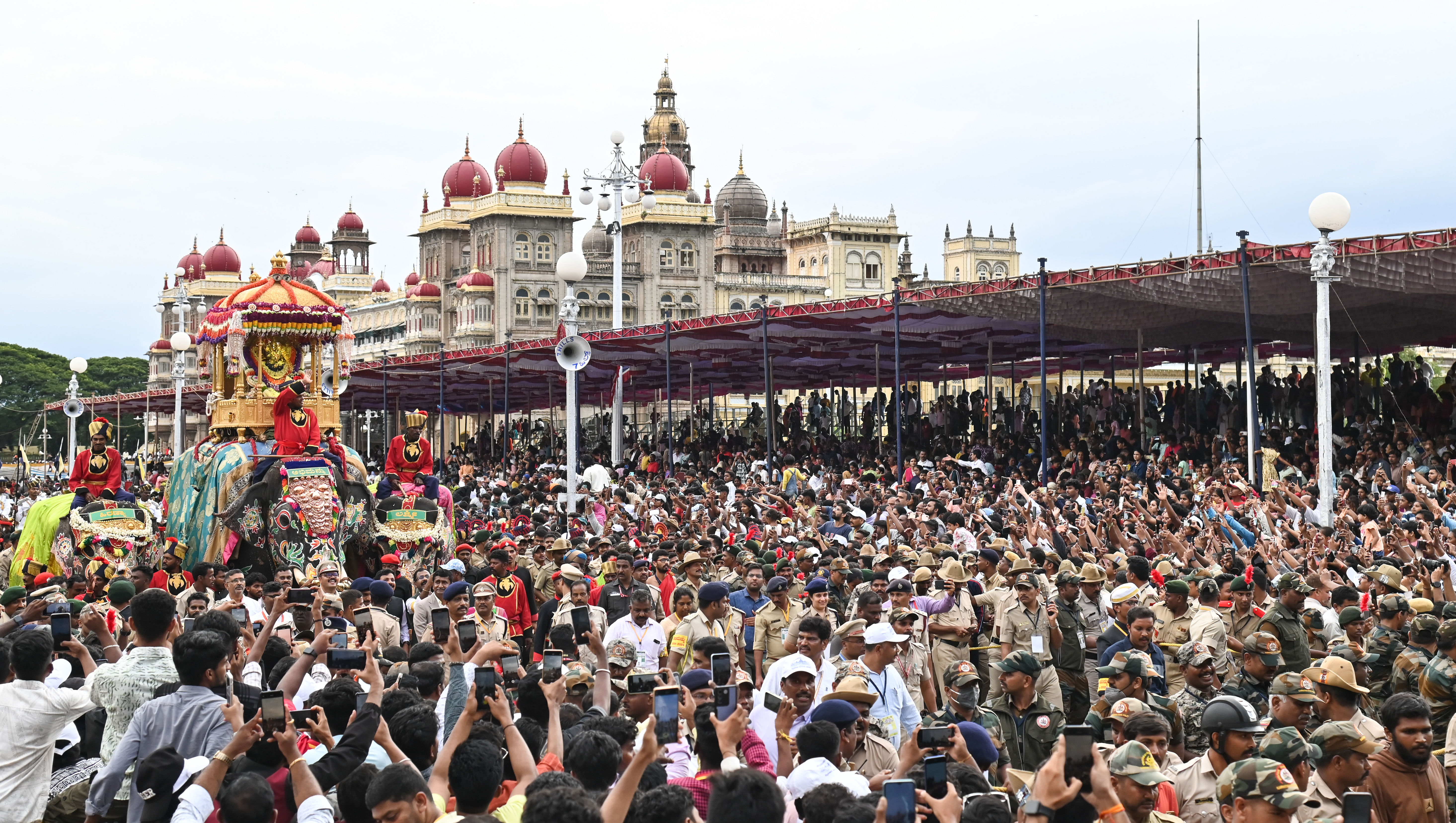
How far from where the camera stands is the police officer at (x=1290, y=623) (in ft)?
29.6

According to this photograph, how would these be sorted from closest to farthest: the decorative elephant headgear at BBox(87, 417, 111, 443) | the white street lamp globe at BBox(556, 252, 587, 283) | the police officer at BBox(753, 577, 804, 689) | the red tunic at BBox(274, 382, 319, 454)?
the police officer at BBox(753, 577, 804, 689) < the red tunic at BBox(274, 382, 319, 454) < the decorative elephant headgear at BBox(87, 417, 111, 443) < the white street lamp globe at BBox(556, 252, 587, 283)

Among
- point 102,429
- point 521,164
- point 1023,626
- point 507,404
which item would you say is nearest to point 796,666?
point 1023,626

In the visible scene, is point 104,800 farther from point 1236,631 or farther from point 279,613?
point 1236,631

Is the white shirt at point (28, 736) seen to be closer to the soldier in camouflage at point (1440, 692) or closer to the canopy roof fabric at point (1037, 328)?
the soldier in camouflage at point (1440, 692)

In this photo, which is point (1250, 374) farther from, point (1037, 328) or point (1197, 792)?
point (1197, 792)

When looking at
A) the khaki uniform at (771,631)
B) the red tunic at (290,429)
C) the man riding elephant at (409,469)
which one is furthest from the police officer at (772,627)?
the man riding elephant at (409,469)

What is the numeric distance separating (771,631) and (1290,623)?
307 cm

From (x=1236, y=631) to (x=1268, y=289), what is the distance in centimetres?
1372

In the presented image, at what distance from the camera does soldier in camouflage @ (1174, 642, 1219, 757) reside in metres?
7.64

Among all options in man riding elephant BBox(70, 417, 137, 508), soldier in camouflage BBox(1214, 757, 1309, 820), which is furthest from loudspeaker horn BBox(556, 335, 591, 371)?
soldier in camouflage BBox(1214, 757, 1309, 820)

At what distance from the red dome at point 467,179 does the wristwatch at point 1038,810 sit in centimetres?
8188

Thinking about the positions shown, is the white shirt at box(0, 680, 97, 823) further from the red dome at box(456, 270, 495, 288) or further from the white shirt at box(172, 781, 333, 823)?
the red dome at box(456, 270, 495, 288)

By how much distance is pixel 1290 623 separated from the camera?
9.16m

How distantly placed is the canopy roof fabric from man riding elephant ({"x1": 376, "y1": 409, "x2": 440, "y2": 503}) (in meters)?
10.4
